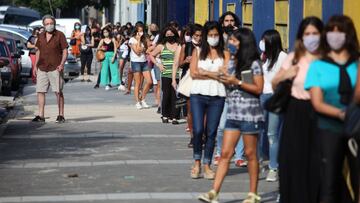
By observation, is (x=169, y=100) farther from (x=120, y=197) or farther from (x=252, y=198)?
(x=252, y=198)

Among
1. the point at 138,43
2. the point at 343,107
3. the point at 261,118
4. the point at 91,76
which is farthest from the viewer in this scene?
the point at 91,76

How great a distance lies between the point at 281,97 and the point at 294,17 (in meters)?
6.06

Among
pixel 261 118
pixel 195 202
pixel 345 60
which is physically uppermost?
pixel 345 60

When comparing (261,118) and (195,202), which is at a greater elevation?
(261,118)

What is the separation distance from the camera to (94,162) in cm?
1303

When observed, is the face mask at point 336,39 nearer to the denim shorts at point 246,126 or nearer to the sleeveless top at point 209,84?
the denim shorts at point 246,126

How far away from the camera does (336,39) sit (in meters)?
7.54

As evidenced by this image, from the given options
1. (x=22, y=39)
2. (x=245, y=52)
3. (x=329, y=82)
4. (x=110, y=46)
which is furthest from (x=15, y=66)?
(x=329, y=82)

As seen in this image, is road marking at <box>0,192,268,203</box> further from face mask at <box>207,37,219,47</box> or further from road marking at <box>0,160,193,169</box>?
road marking at <box>0,160,193,169</box>

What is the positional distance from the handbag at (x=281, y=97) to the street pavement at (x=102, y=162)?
7.39 feet

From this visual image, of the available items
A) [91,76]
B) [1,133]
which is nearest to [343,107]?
[1,133]

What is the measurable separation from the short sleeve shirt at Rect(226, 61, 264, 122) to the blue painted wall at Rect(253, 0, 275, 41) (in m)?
6.10

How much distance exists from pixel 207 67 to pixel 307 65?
3.12 m

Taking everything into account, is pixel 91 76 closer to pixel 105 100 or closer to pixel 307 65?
pixel 105 100
